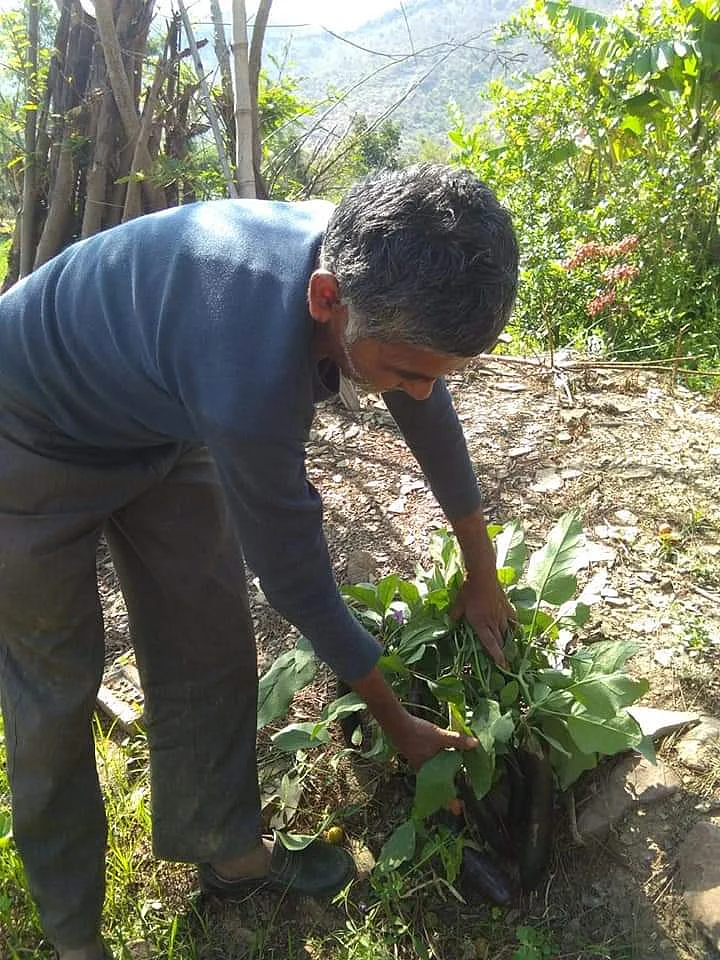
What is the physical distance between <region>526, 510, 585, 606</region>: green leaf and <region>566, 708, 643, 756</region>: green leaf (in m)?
0.34

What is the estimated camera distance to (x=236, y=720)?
1.71 meters

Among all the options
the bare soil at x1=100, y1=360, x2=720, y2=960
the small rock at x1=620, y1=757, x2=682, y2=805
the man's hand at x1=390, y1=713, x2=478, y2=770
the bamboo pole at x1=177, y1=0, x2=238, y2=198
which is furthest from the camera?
the bamboo pole at x1=177, y1=0, x2=238, y2=198

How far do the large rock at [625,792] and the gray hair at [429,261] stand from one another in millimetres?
1229

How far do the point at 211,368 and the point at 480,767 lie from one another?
964mm

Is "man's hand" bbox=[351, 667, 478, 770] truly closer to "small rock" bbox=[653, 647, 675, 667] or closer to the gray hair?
the gray hair

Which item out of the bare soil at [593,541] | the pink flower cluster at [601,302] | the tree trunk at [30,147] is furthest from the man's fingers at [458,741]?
the tree trunk at [30,147]

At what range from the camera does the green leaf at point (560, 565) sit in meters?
1.84

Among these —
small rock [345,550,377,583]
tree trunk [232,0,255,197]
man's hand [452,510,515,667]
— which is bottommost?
small rock [345,550,377,583]

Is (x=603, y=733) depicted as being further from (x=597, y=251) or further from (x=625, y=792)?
(x=597, y=251)

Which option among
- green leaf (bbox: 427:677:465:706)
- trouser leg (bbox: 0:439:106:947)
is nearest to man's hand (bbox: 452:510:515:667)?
green leaf (bbox: 427:677:465:706)

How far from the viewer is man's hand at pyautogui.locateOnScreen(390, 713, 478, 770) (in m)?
1.42

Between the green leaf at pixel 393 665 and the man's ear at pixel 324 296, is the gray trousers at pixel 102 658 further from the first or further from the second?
the man's ear at pixel 324 296

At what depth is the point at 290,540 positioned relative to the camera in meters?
1.16

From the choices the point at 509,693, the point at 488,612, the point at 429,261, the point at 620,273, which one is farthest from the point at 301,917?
the point at 620,273
